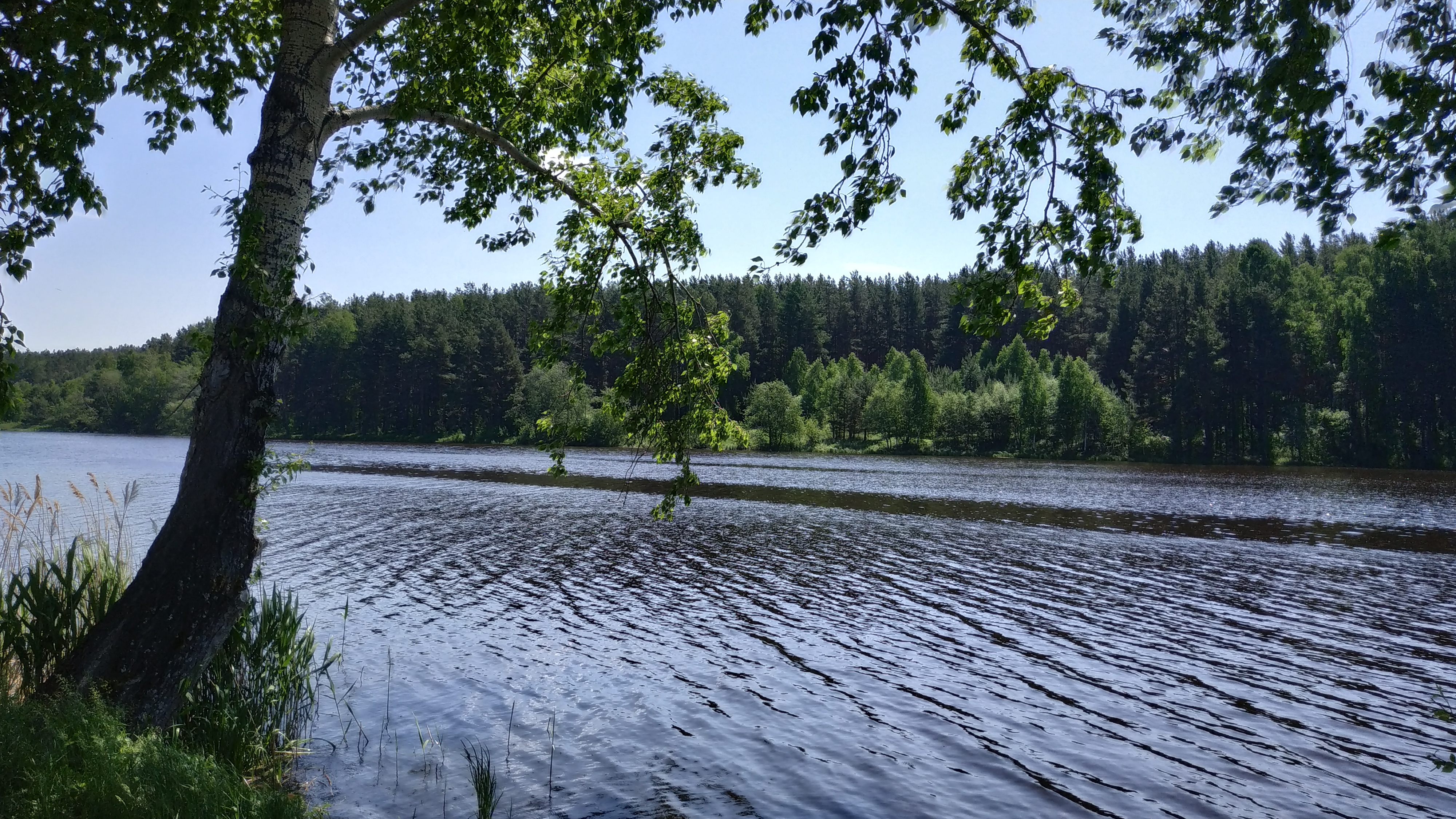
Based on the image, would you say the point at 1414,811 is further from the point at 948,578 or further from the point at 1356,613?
the point at 948,578

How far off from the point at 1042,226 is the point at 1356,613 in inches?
778

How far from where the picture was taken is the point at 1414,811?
31.1 feet

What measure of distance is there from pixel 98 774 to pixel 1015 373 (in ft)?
423

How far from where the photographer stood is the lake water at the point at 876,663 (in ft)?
32.4

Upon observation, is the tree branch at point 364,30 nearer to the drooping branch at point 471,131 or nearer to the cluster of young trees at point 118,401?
the drooping branch at point 471,131

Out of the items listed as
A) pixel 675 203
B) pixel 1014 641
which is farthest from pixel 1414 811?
pixel 675 203

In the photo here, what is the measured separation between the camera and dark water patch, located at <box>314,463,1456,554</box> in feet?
107

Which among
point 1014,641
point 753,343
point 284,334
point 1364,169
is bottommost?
point 1014,641

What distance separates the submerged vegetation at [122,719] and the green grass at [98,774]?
0.03 feet

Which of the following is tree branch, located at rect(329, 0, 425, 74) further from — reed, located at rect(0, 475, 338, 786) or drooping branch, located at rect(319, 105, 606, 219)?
reed, located at rect(0, 475, 338, 786)

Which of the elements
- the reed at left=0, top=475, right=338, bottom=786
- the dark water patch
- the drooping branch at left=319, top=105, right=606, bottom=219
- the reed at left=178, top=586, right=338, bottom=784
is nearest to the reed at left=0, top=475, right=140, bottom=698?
the reed at left=0, top=475, right=338, bottom=786

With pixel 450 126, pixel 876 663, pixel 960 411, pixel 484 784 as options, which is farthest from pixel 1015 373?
pixel 484 784

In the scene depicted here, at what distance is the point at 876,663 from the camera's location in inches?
601

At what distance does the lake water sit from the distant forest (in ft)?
96.5
